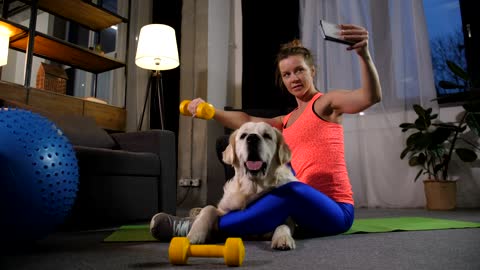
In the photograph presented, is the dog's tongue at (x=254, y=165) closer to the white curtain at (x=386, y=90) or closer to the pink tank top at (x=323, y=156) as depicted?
the pink tank top at (x=323, y=156)

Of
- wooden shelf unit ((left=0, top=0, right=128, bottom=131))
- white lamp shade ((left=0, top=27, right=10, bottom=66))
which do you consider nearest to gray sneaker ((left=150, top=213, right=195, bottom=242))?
wooden shelf unit ((left=0, top=0, right=128, bottom=131))

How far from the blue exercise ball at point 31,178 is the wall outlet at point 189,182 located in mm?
2738

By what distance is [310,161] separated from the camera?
1728mm

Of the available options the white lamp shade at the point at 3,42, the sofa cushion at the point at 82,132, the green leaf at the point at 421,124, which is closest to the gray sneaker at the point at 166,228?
the sofa cushion at the point at 82,132

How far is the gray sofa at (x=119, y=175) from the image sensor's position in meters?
2.03

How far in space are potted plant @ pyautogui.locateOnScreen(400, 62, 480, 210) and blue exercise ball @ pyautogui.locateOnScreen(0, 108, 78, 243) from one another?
278cm

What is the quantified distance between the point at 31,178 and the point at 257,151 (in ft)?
2.73

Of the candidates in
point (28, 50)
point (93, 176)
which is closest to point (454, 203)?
point (93, 176)

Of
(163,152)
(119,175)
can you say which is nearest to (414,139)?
(163,152)

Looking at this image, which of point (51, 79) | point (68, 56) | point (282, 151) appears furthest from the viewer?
point (68, 56)

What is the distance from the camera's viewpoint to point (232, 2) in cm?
447

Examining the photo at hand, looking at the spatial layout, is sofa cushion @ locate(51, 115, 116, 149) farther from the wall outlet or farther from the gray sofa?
the wall outlet

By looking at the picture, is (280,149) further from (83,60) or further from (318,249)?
(83,60)

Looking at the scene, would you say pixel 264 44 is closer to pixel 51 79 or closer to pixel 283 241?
pixel 51 79
